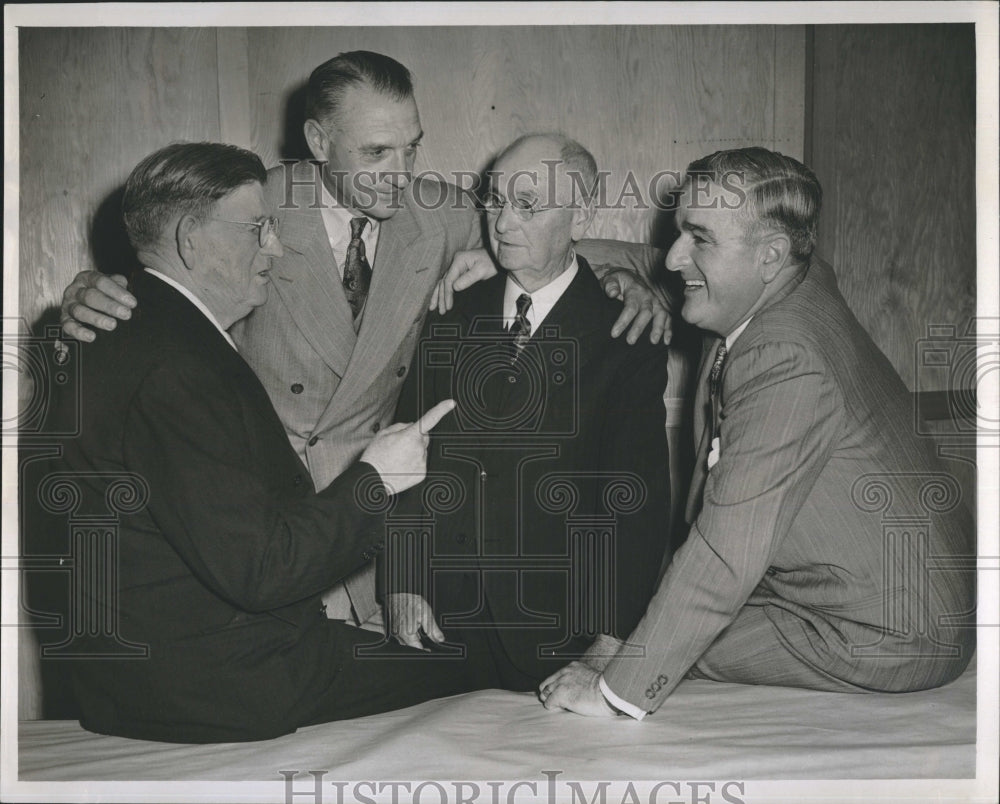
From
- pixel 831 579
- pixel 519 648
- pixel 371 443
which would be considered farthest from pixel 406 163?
pixel 831 579

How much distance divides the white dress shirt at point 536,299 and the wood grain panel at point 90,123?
3.18 ft

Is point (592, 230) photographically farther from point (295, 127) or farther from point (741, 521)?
point (741, 521)

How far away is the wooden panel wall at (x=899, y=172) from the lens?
282 centimetres

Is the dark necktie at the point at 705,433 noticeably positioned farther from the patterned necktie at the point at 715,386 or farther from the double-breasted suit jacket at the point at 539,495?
the double-breasted suit jacket at the point at 539,495

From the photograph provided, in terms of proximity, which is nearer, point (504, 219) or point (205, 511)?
point (205, 511)

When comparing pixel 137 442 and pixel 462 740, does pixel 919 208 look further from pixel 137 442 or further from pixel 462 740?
pixel 137 442

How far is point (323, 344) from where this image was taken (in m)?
2.79

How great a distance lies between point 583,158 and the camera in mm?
2799

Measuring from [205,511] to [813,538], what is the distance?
1501mm

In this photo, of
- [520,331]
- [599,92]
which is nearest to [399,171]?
[520,331]

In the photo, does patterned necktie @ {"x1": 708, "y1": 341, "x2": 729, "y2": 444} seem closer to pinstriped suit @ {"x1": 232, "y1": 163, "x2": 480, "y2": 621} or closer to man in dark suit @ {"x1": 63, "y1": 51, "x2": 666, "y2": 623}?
man in dark suit @ {"x1": 63, "y1": 51, "x2": 666, "y2": 623}

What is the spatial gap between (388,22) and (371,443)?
116 centimetres

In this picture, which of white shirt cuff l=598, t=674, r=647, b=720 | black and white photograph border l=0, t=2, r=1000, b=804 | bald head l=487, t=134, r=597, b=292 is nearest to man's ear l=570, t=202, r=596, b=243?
bald head l=487, t=134, r=597, b=292

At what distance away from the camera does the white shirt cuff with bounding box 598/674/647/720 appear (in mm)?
2465
